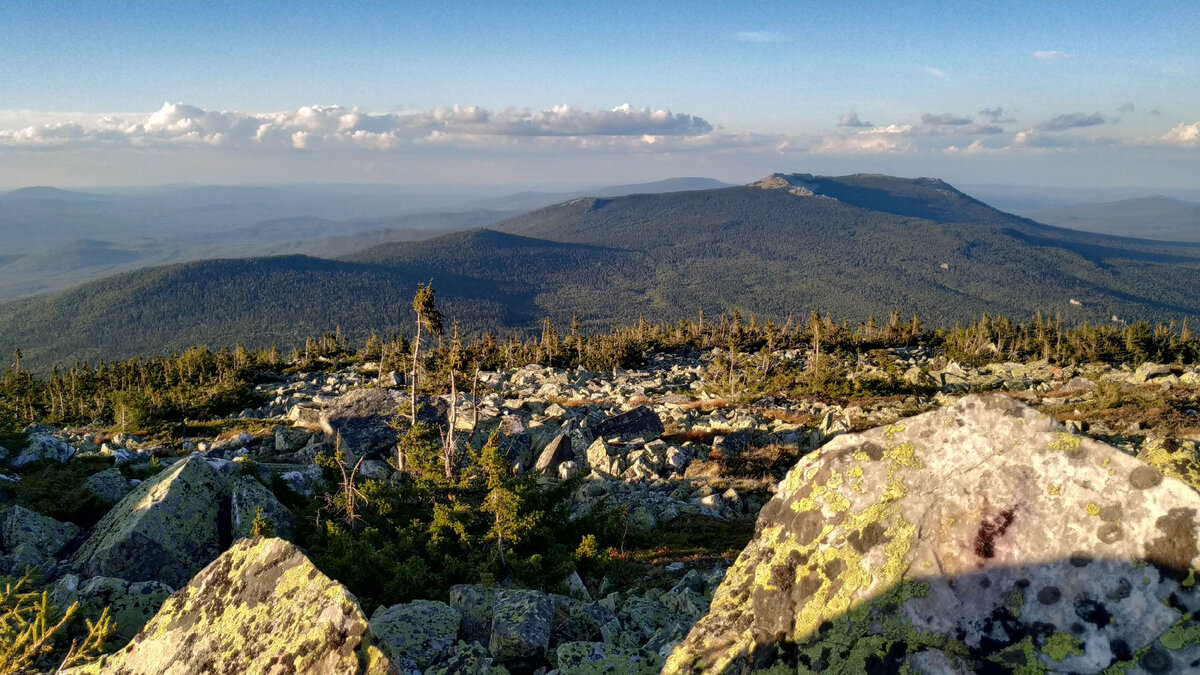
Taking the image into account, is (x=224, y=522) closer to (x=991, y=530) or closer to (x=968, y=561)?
(x=968, y=561)

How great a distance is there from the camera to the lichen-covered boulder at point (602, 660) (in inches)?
321

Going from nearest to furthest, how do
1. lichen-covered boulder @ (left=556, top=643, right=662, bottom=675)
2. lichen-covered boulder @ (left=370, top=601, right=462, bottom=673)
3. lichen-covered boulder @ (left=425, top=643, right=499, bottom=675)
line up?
lichen-covered boulder @ (left=556, top=643, right=662, bottom=675) < lichen-covered boulder @ (left=425, top=643, right=499, bottom=675) < lichen-covered boulder @ (left=370, top=601, right=462, bottom=673)

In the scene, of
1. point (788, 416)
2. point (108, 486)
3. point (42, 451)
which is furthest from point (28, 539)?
point (788, 416)

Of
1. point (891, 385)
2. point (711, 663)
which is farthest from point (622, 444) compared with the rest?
point (891, 385)

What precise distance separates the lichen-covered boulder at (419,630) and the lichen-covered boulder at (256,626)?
1912 mm

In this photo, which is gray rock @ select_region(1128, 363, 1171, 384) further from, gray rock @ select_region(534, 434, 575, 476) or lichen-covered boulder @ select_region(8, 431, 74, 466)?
lichen-covered boulder @ select_region(8, 431, 74, 466)

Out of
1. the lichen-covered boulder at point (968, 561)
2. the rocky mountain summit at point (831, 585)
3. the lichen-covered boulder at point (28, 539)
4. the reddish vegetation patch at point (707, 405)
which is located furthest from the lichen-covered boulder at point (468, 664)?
the reddish vegetation patch at point (707, 405)

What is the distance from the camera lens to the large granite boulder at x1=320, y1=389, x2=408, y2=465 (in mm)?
31506

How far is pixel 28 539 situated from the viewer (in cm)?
1430

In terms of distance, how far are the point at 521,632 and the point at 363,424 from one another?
87.5 feet

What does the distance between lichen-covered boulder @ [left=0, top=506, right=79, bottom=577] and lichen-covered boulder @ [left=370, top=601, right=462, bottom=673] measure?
30.4ft

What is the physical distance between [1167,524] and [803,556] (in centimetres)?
306

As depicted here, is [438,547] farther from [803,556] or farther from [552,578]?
[803,556]

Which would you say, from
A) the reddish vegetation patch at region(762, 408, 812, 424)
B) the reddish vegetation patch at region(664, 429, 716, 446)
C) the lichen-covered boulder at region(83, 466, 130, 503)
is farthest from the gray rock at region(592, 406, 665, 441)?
the lichen-covered boulder at region(83, 466, 130, 503)
